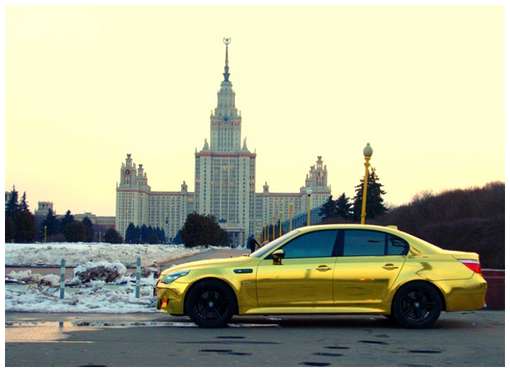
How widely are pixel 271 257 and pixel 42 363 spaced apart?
4.37 m

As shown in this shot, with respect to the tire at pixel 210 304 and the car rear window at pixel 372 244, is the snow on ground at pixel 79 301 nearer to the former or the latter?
the tire at pixel 210 304

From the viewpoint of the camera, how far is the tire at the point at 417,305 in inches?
482

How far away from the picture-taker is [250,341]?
10727 mm

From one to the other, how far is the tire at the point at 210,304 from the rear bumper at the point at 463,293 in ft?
9.44

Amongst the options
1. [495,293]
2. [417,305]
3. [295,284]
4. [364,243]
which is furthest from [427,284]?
[495,293]

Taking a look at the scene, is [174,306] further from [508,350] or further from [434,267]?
[508,350]

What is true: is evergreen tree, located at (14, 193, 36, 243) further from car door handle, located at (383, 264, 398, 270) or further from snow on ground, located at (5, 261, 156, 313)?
car door handle, located at (383, 264, 398, 270)

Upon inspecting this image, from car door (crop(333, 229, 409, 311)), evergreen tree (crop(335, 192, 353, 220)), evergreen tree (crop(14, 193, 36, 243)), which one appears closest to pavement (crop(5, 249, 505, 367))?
car door (crop(333, 229, 409, 311))

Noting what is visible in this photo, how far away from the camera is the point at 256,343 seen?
1052 cm

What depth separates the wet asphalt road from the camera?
30.0 ft

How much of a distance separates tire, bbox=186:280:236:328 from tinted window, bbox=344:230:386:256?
1781 millimetres

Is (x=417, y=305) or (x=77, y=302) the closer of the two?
(x=417, y=305)

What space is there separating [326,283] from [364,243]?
0.84 metres

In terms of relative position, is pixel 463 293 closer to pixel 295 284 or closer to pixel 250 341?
pixel 295 284
